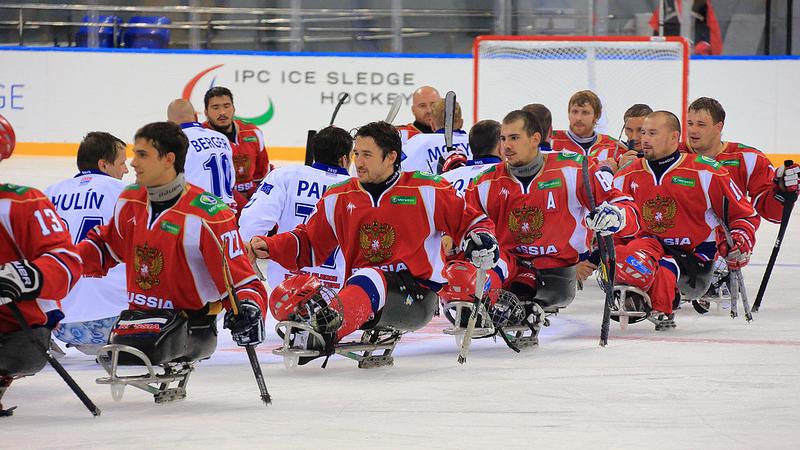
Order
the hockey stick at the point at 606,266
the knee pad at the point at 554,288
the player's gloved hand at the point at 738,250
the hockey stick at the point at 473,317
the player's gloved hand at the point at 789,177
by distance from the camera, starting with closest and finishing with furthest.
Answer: the hockey stick at the point at 473,317
the hockey stick at the point at 606,266
the knee pad at the point at 554,288
the player's gloved hand at the point at 738,250
the player's gloved hand at the point at 789,177

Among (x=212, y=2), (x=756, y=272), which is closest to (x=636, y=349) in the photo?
(x=756, y=272)

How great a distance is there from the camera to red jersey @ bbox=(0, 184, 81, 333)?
4433 millimetres

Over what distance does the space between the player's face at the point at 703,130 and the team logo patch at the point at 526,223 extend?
165 cm

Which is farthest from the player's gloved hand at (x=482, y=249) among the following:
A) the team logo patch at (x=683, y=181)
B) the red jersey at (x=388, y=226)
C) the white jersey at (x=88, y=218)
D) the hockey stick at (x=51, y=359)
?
the team logo patch at (x=683, y=181)

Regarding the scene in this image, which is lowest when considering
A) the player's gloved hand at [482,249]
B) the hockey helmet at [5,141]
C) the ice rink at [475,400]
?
the ice rink at [475,400]

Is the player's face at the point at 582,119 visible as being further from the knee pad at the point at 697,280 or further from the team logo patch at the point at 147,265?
the team logo patch at the point at 147,265

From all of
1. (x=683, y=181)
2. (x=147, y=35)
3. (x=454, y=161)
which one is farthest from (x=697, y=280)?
(x=147, y=35)

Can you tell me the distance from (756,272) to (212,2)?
943 cm

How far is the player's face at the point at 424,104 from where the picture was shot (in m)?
8.73

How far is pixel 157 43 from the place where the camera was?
55.5 feet

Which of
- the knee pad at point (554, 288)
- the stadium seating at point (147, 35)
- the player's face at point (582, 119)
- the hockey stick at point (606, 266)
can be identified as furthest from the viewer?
the stadium seating at point (147, 35)

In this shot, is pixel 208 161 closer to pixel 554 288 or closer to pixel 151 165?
pixel 554 288

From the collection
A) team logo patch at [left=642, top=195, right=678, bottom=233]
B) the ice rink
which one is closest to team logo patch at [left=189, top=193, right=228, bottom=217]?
the ice rink

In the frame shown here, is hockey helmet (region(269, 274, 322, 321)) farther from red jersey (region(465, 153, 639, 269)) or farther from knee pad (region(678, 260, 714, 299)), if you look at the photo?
knee pad (region(678, 260, 714, 299))
